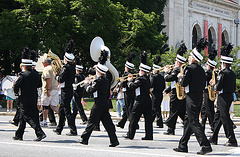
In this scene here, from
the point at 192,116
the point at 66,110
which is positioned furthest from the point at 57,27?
the point at 192,116

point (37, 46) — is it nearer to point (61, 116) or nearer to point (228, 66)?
point (61, 116)

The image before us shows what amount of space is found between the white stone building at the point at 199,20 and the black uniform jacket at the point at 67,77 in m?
37.4

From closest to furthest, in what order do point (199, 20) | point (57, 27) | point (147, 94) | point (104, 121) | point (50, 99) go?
point (104, 121)
point (147, 94)
point (50, 99)
point (57, 27)
point (199, 20)

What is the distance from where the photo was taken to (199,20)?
5684 centimetres

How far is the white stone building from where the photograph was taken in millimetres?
50688

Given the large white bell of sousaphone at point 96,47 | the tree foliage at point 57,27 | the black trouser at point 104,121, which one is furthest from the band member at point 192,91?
the tree foliage at point 57,27

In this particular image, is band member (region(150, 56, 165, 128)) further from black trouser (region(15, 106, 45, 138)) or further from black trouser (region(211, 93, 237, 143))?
black trouser (region(15, 106, 45, 138))

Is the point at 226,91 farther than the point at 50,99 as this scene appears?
No

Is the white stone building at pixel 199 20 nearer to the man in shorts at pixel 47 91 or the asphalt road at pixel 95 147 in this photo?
the man in shorts at pixel 47 91

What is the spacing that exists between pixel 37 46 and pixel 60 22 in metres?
2.43

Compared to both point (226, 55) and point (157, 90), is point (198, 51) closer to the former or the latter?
point (226, 55)

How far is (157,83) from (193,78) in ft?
16.5

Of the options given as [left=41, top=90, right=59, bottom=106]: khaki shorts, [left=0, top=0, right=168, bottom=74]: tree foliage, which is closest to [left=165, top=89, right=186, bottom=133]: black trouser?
[left=41, top=90, right=59, bottom=106]: khaki shorts

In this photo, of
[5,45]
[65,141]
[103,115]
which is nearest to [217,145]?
[103,115]
